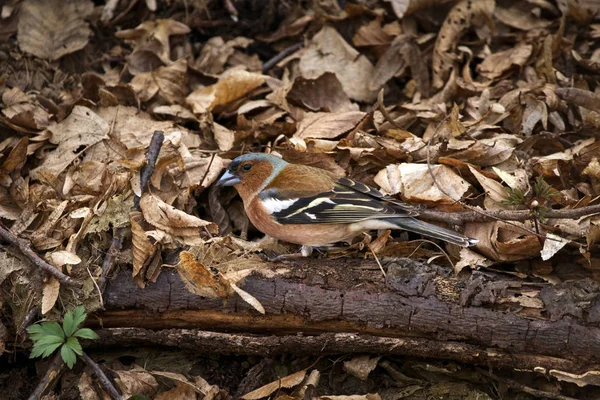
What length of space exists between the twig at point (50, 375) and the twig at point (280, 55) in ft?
10.6

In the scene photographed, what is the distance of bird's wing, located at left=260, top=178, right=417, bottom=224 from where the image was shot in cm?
416

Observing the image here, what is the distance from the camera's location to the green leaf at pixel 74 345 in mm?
3682

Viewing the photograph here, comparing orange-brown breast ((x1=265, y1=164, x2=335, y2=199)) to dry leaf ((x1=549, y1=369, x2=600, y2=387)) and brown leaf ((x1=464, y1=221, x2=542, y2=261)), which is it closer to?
brown leaf ((x1=464, y1=221, x2=542, y2=261))

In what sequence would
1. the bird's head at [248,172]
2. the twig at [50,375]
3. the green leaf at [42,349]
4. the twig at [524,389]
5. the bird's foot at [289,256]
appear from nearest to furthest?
the green leaf at [42,349] < the twig at [524,389] < the twig at [50,375] < the bird's foot at [289,256] < the bird's head at [248,172]

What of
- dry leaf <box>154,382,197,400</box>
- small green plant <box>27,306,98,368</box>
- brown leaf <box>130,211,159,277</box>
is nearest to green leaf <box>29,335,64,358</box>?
small green plant <box>27,306,98,368</box>

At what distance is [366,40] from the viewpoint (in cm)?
606

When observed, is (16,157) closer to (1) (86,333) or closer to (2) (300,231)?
(1) (86,333)

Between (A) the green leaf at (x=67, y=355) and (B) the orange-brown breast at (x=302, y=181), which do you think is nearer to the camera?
(A) the green leaf at (x=67, y=355)

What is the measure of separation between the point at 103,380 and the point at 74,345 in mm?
307

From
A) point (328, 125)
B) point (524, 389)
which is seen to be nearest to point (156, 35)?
point (328, 125)

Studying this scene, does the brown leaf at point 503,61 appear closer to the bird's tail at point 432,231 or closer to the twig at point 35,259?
the bird's tail at point 432,231

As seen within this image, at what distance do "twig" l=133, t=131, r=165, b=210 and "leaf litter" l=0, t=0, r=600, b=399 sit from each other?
0.05 m

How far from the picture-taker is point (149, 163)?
444cm

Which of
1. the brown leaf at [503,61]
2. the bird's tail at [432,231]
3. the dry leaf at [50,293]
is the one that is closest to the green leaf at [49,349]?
the dry leaf at [50,293]
